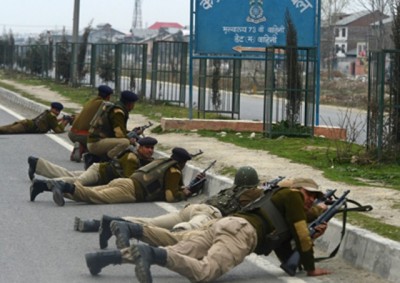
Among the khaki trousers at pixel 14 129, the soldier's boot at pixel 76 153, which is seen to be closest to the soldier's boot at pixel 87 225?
the soldier's boot at pixel 76 153

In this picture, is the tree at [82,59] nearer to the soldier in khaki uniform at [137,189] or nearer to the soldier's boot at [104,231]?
the soldier in khaki uniform at [137,189]

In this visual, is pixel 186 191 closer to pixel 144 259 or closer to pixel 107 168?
pixel 107 168

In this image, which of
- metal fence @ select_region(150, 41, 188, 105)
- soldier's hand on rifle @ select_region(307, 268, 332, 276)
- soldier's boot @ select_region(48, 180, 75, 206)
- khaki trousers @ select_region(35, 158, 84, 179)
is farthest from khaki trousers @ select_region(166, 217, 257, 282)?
metal fence @ select_region(150, 41, 188, 105)

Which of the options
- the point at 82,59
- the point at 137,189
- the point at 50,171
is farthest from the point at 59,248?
the point at 82,59

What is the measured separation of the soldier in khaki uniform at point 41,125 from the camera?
20609 millimetres

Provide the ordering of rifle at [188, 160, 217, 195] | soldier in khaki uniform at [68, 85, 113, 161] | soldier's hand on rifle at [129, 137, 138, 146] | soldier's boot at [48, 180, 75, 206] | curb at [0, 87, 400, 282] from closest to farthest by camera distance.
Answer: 1. curb at [0, 87, 400, 282]
2. soldier's boot at [48, 180, 75, 206]
3. rifle at [188, 160, 217, 195]
4. soldier's hand on rifle at [129, 137, 138, 146]
5. soldier in khaki uniform at [68, 85, 113, 161]

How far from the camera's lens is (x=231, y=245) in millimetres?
8312

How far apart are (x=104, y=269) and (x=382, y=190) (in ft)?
14.7

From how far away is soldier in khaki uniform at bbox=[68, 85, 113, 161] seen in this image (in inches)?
634

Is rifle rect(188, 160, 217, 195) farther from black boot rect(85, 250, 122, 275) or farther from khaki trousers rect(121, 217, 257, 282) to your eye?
black boot rect(85, 250, 122, 275)

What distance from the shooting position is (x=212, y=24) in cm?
2223

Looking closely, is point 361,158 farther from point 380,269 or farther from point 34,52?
point 34,52

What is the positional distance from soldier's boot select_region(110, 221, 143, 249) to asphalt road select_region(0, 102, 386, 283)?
253 mm

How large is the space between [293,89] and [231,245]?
11974mm
